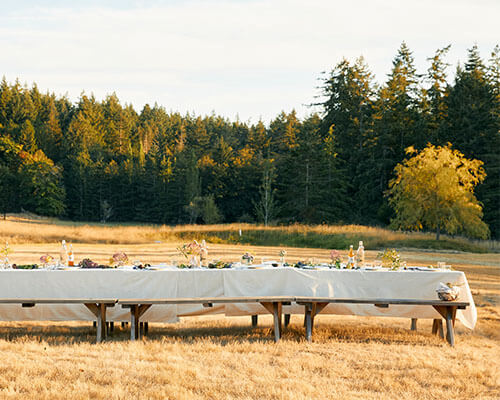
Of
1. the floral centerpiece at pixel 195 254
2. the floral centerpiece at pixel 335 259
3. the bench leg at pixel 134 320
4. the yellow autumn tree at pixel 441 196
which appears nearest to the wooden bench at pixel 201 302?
the bench leg at pixel 134 320

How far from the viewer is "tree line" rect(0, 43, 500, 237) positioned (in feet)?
154

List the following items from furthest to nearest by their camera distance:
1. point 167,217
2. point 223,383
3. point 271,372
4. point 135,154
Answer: point 135,154
point 167,217
point 271,372
point 223,383

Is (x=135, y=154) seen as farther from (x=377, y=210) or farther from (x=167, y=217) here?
(x=377, y=210)

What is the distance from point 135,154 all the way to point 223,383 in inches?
2718

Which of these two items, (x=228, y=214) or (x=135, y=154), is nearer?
(x=228, y=214)

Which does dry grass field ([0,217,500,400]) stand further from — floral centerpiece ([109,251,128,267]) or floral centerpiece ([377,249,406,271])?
floral centerpiece ([377,249,406,271])

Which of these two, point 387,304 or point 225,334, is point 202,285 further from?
point 387,304

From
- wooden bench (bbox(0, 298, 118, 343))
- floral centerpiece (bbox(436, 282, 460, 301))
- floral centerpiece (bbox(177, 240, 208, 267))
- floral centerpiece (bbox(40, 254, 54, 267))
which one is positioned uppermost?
floral centerpiece (bbox(177, 240, 208, 267))

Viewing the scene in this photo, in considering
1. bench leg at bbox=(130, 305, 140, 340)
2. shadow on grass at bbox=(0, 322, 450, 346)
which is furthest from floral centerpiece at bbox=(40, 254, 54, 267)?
bench leg at bbox=(130, 305, 140, 340)

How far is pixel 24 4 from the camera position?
13.6 metres

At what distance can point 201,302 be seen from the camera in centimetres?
666

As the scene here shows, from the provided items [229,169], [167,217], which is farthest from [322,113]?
[167,217]

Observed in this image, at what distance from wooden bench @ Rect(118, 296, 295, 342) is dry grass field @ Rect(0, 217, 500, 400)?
210mm

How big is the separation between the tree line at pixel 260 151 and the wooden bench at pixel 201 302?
38117mm
